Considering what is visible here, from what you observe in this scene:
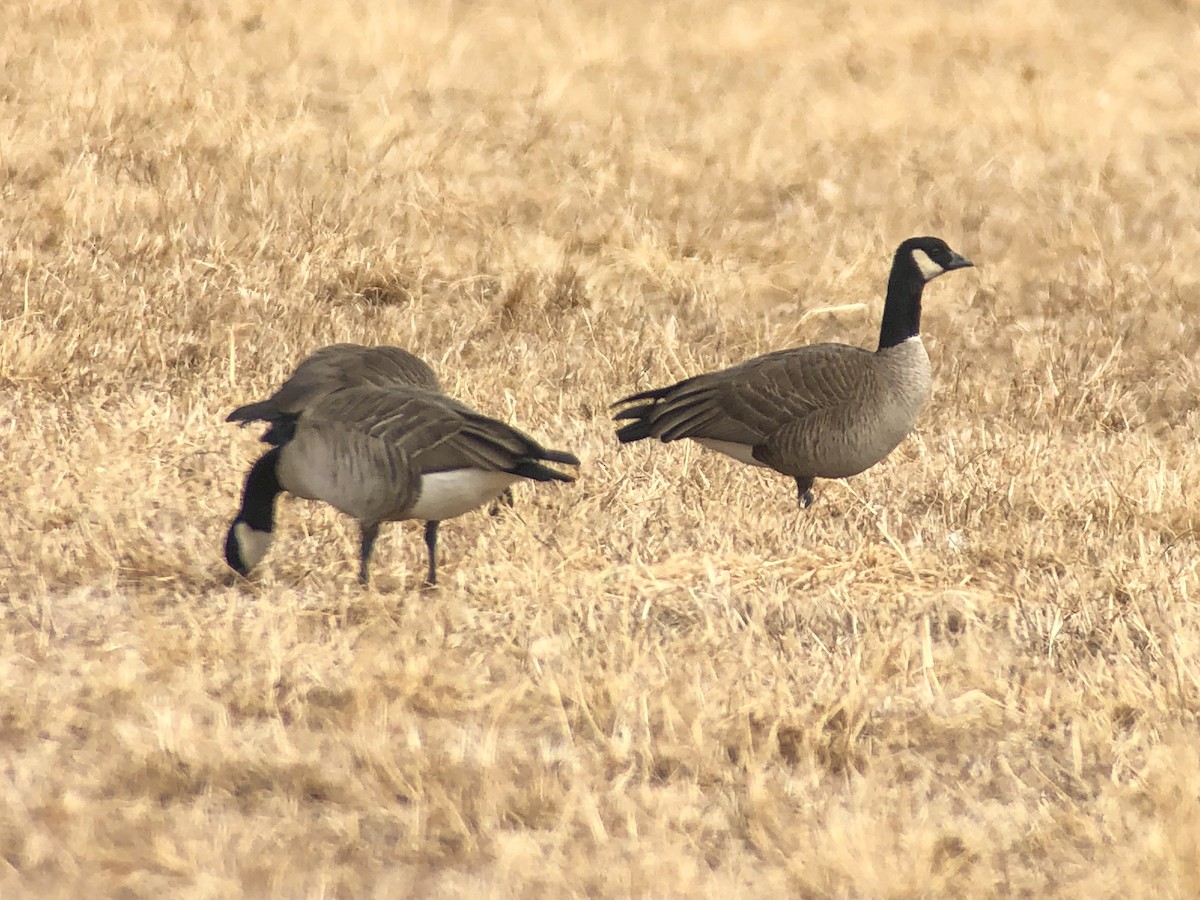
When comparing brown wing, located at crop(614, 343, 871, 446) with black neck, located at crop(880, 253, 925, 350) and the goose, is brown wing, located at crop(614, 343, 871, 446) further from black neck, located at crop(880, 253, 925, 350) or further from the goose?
the goose

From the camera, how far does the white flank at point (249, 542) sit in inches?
228

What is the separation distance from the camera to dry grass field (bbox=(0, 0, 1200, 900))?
4.14m

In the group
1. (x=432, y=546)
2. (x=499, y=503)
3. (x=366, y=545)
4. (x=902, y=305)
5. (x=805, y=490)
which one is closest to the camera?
(x=366, y=545)

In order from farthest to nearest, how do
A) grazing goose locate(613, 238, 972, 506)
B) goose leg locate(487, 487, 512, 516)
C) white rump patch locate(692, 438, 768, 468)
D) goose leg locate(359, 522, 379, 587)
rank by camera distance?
white rump patch locate(692, 438, 768, 468)
grazing goose locate(613, 238, 972, 506)
goose leg locate(487, 487, 512, 516)
goose leg locate(359, 522, 379, 587)

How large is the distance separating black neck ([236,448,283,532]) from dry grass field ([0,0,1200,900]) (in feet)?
0.74

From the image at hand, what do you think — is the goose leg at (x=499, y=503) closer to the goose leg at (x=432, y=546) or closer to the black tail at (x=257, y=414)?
the goose leg at (x=432, y=546)

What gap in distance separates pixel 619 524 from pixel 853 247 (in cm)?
575

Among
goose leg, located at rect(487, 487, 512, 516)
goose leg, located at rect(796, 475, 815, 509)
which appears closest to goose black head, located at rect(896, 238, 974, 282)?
goose leg, located at rect(796, 475, 815, 509)

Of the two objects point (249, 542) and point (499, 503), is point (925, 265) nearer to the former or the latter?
point (499, 503)

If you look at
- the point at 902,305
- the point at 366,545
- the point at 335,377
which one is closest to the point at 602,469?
the point at 902,305

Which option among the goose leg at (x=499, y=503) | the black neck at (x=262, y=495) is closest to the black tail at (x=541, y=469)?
the black neck at (x=262, y=495)

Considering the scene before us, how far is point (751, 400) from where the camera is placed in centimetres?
686

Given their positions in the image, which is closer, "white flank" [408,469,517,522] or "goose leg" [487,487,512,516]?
"white flank" [408,469,517,522]

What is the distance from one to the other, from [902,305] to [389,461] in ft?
9.07
